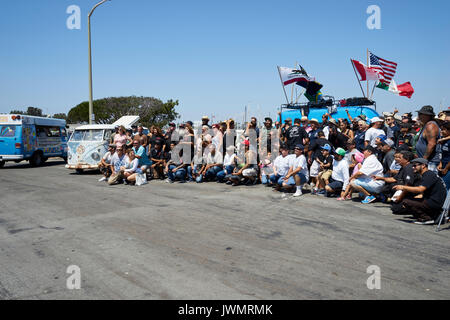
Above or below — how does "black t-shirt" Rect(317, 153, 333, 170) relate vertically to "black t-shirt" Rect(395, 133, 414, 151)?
below

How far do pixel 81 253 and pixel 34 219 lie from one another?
279 centimetres

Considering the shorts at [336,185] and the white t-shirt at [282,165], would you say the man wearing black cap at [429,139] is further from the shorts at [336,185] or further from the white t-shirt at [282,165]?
the white t-shirt at [282,165]

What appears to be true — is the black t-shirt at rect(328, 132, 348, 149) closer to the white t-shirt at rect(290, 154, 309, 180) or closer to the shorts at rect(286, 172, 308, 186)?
the white t-shirt at rect(290, 154, 309, 180)

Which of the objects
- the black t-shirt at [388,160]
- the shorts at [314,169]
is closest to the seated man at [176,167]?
the shorts at [314,169]

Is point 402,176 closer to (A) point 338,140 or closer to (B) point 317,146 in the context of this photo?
(B) point 317,146

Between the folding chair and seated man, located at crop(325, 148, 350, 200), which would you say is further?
seated man, located at crop(325, 148, 350, 200)

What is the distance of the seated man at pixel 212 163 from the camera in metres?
11.6

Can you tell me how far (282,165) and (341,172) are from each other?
1.75 meters

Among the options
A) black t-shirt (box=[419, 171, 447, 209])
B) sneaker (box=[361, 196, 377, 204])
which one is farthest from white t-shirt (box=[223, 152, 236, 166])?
black t-shirt (box=[419, 171, 447, 209])

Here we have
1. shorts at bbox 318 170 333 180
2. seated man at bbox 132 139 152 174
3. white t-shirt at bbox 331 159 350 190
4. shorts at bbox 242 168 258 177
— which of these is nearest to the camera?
white t-shirt at bbox 331 159 350 190

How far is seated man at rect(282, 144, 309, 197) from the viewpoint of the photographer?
9.29 m

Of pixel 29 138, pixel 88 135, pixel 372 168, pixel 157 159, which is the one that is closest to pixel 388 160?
pixel 372 168

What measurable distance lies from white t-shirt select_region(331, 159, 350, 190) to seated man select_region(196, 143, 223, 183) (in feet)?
13.6
